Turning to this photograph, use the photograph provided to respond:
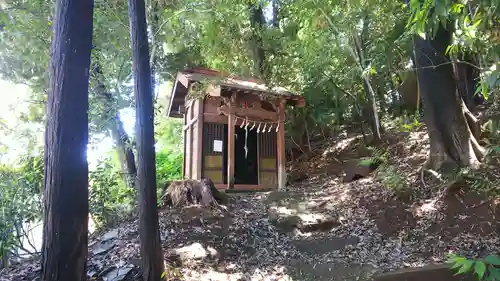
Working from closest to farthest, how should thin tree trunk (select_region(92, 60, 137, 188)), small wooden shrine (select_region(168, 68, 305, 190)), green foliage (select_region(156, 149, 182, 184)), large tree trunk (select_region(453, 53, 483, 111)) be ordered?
thin tree trunk (select_region(92, 60, 137, 188)), small wooden shrine (select_region(168, 68, 305, 190)), large tree trunk (select_region(453, 53, 483, 111)), green foliage (select_region(156, 149, 182, 184))

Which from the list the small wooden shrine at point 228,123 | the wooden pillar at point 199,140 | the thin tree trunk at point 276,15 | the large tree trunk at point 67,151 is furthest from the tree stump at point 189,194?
the thin tree trunk at point 276,15

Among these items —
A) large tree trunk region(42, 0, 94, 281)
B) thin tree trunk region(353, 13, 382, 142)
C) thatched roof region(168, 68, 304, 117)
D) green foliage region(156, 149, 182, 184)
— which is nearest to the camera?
large tree trunk region(42, 0, 94, 281)

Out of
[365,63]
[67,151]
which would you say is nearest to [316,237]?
[67,151]

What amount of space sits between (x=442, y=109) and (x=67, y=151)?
707 centimetres

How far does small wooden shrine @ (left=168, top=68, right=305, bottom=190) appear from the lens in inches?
383

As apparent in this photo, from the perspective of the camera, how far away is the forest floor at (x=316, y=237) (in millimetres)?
5086

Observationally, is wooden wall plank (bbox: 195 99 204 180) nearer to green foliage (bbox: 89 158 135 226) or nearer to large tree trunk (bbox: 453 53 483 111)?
green foliage (bbox: 89 158 135 226)

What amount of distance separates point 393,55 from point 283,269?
8185mm

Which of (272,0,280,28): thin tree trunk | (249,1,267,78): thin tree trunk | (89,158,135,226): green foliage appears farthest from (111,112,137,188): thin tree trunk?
(272,0,280,28): thin tree trunk

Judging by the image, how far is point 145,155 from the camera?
14.0ft

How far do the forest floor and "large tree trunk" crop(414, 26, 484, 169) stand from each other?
2.51 ft

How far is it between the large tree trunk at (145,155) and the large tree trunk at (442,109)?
5.71 m

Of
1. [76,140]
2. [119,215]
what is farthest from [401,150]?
[76,140]

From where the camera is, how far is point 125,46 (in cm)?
673
